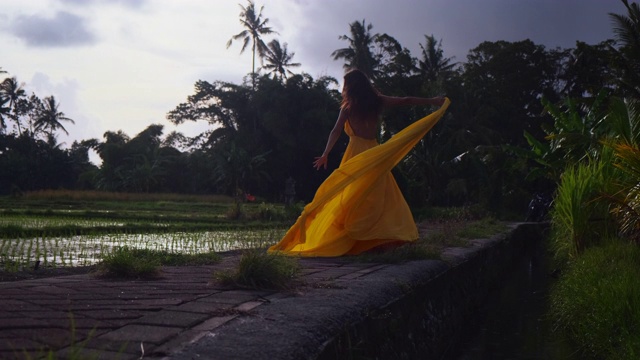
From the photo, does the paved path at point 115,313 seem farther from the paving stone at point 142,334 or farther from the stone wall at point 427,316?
the stone wall at point 427,316

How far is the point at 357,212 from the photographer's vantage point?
19.0ft

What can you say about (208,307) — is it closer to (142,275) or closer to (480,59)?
(142,275)

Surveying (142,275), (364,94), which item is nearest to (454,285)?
→ (364,94)

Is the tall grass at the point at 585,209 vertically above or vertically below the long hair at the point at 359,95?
below

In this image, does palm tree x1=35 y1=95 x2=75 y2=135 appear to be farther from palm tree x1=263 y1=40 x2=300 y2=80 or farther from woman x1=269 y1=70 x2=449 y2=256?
woman x1=269 y1=70 x2=449 y2=256

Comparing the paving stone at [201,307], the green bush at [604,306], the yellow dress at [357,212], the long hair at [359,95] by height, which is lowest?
the green bush at [604,306]

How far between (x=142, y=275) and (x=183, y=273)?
380mm

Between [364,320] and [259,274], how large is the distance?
702mm

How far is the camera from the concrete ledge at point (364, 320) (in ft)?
8.09

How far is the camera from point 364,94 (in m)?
6.05

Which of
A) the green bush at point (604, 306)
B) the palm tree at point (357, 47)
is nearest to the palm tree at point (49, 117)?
the palm tree at point (357, 47)

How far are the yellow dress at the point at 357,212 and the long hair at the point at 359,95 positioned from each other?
398 mm

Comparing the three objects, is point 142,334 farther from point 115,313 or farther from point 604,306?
point 604,306

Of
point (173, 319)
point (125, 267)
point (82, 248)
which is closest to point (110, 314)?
point (173, 319)
